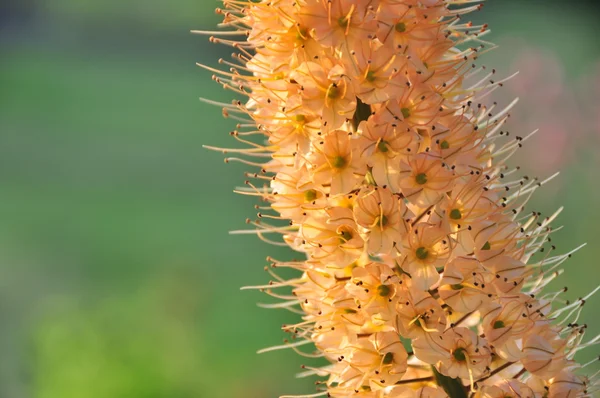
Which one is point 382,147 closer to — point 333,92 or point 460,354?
point 333,92

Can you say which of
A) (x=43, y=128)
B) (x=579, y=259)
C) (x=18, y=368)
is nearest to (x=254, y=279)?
(x=18, y=368)

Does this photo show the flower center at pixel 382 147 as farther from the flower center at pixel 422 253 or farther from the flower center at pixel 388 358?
the flower center at pixel 388 358

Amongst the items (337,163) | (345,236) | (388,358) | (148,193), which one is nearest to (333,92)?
(337,163)

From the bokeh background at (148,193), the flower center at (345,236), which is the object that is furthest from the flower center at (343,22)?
the bokeh background at (148,193)

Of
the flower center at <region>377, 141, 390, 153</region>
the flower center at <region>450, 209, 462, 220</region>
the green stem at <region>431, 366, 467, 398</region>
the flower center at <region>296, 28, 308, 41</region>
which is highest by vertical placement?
the flower center at <region>296, 28, 308, 41</region>

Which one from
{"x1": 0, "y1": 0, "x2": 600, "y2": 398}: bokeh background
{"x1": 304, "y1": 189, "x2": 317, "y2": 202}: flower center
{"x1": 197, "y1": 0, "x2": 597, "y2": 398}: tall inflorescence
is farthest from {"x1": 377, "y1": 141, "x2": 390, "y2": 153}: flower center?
{"x1": 0, "y1": 0, "x2": 600, "y2": 398}: bokeh background

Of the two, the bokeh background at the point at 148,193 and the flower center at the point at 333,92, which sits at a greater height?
the flower center at the point at 333,92

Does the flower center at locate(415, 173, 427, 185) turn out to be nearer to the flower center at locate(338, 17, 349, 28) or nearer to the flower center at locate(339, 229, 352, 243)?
the flower center at locate(339, 229, 352, 243)

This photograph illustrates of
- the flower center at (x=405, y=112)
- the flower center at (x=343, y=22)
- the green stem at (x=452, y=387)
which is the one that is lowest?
the green stem at (x=452, y=387)

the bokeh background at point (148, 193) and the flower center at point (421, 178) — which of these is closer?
the flower center at point (421, 178)
